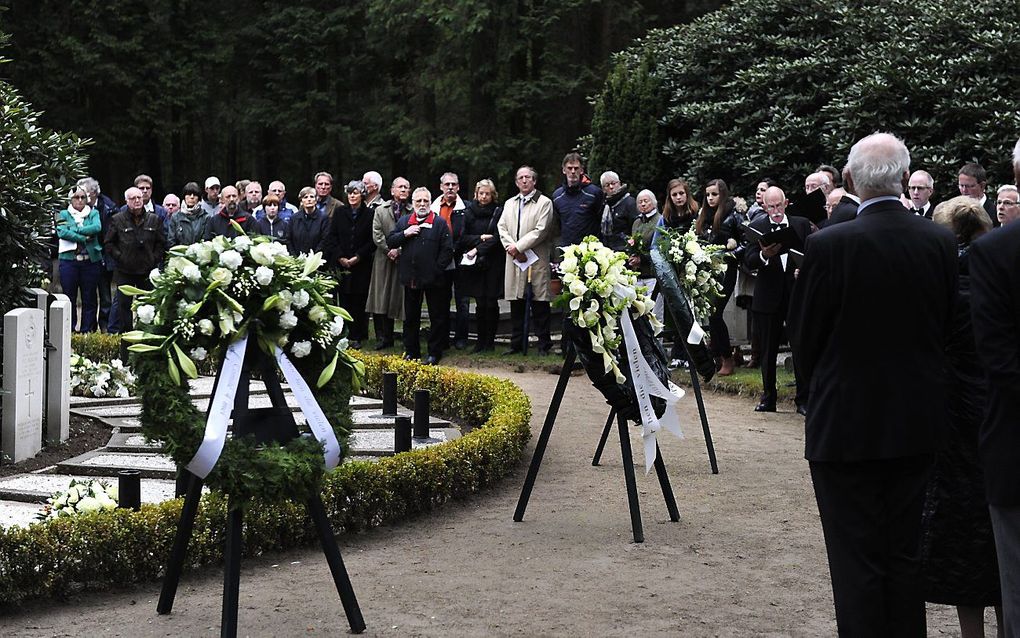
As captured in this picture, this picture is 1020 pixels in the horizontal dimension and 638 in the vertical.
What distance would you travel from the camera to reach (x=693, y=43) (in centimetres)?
1859

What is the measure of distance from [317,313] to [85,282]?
1263cm

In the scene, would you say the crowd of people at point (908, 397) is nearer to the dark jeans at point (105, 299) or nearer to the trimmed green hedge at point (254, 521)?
the trimmed green hedge at point (254, 521)

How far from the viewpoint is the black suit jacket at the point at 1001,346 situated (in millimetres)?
4016

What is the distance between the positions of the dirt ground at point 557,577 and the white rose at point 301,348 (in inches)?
49.4

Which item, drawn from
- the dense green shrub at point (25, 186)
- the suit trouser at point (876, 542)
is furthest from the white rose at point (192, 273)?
the dense green shrub at point (25, 186)

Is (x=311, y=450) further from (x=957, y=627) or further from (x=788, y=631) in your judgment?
(x=957, y=627)

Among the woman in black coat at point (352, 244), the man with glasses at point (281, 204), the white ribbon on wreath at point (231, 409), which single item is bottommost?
the white ribbon on wreath at point (231, 409)

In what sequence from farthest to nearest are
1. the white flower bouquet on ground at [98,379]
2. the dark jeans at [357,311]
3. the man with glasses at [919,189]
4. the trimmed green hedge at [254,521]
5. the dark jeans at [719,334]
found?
the dark jeans at [357,311] → the dark jeans at [719,334] → the white flower bouquet on ground at [98,379] → the man with glasses at [919,189] → the trimmed green hedge at [254,521]

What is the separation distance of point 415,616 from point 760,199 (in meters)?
9.10

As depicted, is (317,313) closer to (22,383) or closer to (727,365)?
(22,383)

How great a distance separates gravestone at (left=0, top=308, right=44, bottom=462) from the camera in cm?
895

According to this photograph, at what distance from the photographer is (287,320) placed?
17.8 feet

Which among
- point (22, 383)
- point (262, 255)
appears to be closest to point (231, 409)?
point (262, 255)

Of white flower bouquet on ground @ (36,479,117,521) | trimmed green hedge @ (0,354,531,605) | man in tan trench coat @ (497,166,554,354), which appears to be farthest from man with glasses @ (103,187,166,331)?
white flower bouquet on ground @ (36,479,117,521)
